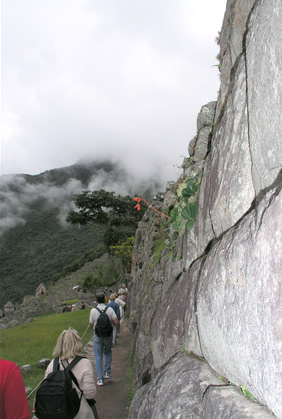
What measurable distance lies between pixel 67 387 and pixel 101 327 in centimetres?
270

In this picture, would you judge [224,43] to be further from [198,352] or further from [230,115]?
[198,352]

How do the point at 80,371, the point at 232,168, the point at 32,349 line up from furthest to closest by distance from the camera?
the point at 32,349, the point at 80,371, the point at 232,168

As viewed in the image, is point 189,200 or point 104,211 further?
point 104,211

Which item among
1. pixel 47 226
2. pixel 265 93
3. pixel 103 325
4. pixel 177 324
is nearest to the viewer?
pixel 265 93

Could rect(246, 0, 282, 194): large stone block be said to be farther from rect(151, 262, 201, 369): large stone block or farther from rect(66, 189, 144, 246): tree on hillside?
rect(66, 189, 144, 246): tree on hillside

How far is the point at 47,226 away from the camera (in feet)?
201

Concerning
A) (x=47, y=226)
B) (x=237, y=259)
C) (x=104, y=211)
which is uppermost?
(x=47, y=226)

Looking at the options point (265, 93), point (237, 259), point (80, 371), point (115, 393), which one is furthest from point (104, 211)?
point (265, 93)

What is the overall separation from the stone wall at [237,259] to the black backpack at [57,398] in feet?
2.16

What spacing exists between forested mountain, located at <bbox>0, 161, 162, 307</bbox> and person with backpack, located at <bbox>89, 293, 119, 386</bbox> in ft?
102

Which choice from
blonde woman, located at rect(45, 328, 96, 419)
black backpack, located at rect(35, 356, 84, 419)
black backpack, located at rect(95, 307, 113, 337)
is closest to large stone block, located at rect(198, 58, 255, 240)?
blonde woman, located at rect(45, 328, 96, 419)

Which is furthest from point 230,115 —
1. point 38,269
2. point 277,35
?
point 38,269

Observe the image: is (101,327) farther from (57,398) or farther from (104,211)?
(104,211)

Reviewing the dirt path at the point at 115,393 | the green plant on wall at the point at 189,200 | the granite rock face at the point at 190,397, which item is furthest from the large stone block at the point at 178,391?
the dirt path at the point at 115,393
